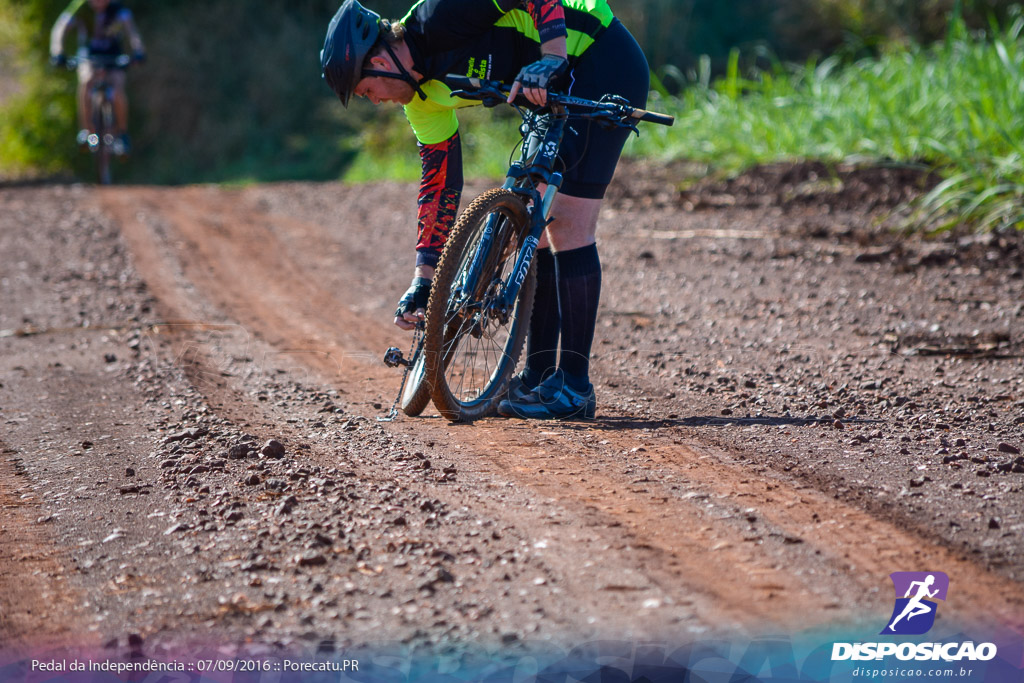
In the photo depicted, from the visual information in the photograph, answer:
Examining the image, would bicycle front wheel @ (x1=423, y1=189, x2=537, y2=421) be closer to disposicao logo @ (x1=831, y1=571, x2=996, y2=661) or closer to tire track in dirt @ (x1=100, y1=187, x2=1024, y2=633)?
tire track in dirt @ (x1=100, y1=187, x2=1024, y2=633)

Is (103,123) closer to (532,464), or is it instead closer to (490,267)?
(490,267)

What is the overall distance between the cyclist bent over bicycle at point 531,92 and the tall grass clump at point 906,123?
366 centimetres

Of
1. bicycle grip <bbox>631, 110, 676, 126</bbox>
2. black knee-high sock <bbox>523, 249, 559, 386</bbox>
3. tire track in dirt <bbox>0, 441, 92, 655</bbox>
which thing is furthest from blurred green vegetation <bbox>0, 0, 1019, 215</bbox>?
tire track in dirt <bbox>0, 441, 92, 655</bbox>

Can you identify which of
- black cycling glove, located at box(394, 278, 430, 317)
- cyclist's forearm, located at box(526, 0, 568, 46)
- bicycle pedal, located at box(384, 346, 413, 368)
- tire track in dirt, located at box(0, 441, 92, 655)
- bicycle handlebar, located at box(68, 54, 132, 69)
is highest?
bicycle handlebar, located at box(68, 54, 132, 69)

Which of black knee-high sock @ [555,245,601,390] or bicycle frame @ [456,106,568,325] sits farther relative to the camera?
black knee-high sock @ [555,245,601,390]

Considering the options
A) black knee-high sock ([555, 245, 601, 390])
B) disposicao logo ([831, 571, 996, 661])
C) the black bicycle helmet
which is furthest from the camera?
black knee-high sock ([555, 245, 601, 390])

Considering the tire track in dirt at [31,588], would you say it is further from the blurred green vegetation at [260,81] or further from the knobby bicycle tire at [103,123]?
the blurred green vegetation at [260,81]

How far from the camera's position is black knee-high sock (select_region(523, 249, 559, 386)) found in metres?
3.45

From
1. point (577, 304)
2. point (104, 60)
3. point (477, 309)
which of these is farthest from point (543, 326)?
point (104, 60)

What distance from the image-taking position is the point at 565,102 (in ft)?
9.74

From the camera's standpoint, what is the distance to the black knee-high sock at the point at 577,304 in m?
3.39

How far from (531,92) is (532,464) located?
44.0 inches

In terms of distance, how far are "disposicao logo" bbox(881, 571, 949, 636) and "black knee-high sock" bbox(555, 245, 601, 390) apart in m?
1.62

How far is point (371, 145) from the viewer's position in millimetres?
15664
